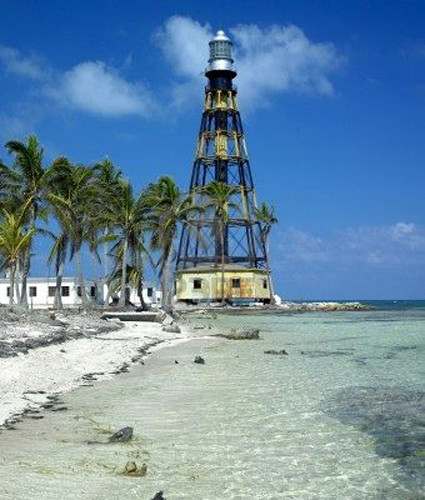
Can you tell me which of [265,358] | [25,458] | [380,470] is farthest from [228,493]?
[265,358]

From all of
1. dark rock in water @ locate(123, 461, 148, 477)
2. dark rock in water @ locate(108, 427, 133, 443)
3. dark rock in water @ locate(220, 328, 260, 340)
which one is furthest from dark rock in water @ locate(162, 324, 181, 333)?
dark rock in water @ locate(123, 461, 148, 477)

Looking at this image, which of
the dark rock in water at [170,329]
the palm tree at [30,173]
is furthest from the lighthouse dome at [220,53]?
the dark rock in water at [170,329]

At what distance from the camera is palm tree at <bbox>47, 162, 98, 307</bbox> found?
44.2 m

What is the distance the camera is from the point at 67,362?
17.2 m

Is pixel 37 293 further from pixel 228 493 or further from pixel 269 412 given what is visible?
pixel 228 493

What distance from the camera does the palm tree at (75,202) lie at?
4416 centimetres

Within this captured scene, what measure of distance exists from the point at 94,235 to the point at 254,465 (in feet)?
150

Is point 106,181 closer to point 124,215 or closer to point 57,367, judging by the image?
point 124,215

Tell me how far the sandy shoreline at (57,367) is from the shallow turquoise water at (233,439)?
0.55 m

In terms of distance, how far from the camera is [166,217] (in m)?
46.8

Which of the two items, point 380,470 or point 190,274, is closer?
point 380,470

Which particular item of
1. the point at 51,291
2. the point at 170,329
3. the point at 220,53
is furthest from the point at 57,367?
the point at 220,53

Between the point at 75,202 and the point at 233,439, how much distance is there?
131ft

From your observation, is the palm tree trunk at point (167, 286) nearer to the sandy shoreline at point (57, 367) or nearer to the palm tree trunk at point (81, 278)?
the palm tree trunk at point (81, 278)
